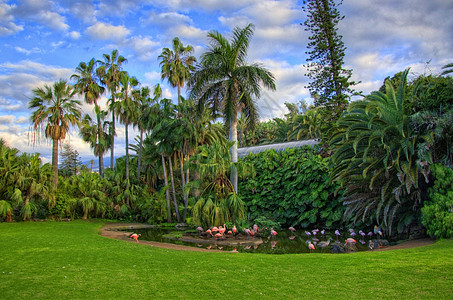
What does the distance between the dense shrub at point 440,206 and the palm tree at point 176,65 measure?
24532mm

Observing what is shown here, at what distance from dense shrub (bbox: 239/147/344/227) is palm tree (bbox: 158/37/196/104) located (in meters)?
11.5

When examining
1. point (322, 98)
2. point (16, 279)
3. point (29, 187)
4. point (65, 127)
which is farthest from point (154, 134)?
point (16, 279)

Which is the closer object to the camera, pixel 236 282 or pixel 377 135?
pixel 236 282

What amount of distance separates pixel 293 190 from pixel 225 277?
16.1 m

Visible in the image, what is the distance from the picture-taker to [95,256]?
354 inches

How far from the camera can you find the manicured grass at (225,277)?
5398mm

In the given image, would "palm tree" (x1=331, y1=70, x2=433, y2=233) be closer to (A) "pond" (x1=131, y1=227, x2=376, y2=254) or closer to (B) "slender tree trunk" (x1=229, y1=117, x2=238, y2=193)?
(A) "pond" (x1=131, y1=227, x2=376, y2=254)

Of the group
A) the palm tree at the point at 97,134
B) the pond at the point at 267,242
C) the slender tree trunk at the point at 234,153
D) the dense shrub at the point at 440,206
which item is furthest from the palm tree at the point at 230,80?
the palm tree at the point at 97,134

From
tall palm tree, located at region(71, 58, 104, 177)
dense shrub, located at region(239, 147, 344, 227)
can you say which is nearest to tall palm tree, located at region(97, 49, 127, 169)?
tall palm tree, located at region(71, 58, 104, 177)

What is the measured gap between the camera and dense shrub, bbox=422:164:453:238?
34.2 ft

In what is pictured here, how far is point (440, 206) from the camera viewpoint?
10922 millimetres

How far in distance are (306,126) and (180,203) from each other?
19.5 meters

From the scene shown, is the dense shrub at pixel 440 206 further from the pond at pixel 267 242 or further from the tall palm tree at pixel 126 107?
the tall palm tree at pixel 126 107

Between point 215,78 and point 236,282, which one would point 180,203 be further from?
point 236,282
